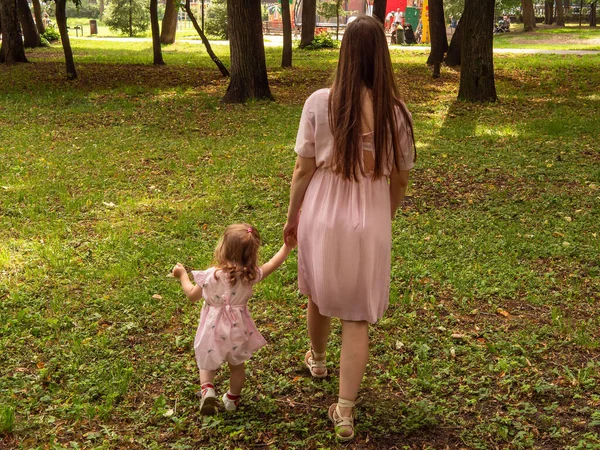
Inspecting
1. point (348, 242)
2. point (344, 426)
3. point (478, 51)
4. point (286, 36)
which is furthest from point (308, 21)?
point (344, 426)

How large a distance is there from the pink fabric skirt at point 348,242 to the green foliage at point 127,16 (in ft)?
139

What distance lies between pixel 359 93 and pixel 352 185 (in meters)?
0.44

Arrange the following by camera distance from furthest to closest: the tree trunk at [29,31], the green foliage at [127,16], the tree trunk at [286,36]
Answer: the green foliage at [127,16] < the tree trunk at [29,31] < the tree trunk at [286,36]

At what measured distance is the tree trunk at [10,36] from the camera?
2020cm

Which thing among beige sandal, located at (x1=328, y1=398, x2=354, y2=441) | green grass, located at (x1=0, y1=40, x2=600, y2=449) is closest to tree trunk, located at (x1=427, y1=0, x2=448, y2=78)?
green grass, located at (x1=0, y1=40, x2=600, y2=449)

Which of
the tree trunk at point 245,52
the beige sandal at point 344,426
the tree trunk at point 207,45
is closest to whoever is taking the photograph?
the beige sandal at point 344,426

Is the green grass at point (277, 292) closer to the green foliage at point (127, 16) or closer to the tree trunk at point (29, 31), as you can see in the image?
the tree trunk at point (29, 31)

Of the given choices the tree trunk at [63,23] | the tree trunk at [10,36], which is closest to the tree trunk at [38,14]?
the tree trunk at [10,36]

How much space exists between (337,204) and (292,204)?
0.96 feet

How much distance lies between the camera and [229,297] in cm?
372

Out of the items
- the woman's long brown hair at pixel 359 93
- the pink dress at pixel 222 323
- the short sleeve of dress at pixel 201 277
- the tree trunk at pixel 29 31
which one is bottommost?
the pink dress at pixel 222 323

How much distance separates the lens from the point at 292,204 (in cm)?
365

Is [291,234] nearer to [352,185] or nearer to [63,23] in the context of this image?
[352,185]

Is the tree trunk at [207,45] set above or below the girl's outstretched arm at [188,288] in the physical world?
above
